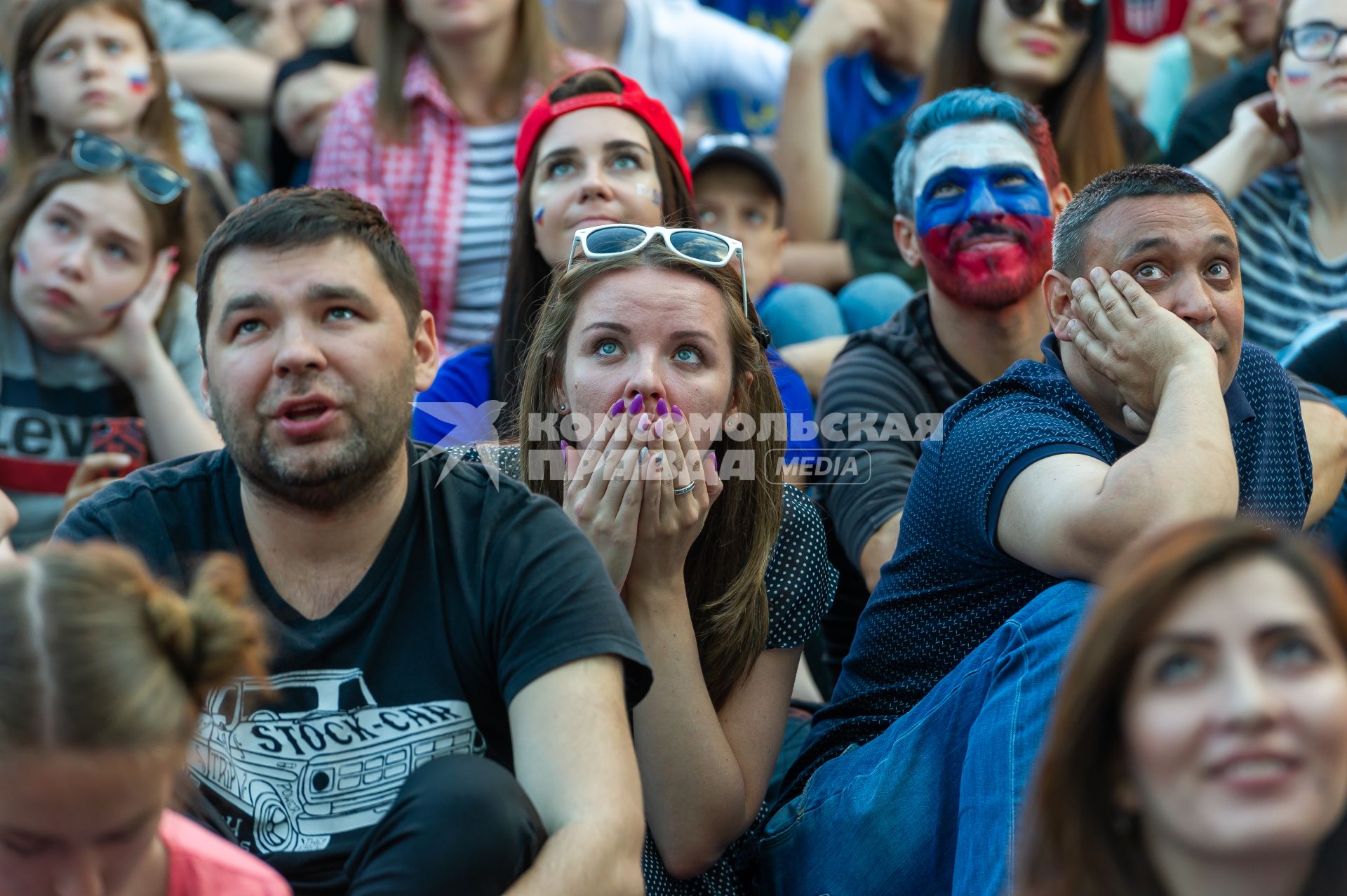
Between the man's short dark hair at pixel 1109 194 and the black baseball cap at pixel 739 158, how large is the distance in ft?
5.25

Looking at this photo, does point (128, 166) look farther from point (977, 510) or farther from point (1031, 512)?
point (1031, 512)

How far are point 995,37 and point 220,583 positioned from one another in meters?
2.92

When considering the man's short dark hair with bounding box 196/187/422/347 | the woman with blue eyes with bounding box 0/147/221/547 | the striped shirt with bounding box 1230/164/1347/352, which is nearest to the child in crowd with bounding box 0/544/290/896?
the man's short dark hair with bounding box 196/187/422/347

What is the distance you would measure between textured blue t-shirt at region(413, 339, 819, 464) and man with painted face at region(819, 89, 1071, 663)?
69 millimetres

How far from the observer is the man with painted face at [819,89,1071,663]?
2934 mm

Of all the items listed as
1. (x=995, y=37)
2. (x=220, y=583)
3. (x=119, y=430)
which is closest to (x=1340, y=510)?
(x=995, y=37)

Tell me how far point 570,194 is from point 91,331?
1180mm

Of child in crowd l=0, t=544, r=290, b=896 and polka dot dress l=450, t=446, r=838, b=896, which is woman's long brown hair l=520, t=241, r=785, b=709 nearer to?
polka dot dress l=450, t=446, r=838, b=896

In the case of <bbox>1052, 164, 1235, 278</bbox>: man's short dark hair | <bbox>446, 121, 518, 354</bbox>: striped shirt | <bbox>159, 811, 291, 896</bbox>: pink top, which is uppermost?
<bbox>446, 121, 518, 354</bbox>: striped shirt

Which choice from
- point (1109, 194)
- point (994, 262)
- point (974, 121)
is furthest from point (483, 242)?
point (1109, 194)

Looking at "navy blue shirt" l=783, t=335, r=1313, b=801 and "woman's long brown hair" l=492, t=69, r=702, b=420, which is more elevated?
"woman's long brown hair" l=492, t=69, r=702, b=420

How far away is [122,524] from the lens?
2.10 meters

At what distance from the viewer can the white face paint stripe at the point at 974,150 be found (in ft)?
10.3

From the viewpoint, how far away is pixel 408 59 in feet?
13.6
